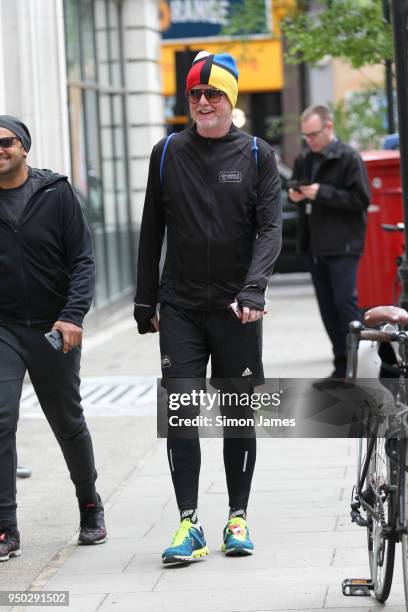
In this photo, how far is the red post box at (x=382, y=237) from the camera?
12109mm

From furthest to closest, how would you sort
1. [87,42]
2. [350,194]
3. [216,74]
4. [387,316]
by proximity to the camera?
[87,42] → [350,194] → [216,74] → [387,316]

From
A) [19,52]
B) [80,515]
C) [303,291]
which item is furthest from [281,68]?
Result: [80,515]

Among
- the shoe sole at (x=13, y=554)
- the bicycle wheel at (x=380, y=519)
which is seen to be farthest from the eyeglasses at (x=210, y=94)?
the shoe sole at (x=13, y=554)

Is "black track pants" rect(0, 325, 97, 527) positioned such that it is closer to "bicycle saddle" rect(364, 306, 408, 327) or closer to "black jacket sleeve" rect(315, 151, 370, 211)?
"bicycle saddle" rect(364, 306, 408, 327)

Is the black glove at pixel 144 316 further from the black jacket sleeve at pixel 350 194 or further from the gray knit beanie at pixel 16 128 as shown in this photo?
the black jacket sleeve at pixel 350 194

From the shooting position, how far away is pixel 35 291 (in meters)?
6.29

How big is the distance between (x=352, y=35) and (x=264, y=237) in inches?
328

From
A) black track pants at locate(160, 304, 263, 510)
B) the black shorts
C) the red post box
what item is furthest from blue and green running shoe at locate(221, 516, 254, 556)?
the red post box

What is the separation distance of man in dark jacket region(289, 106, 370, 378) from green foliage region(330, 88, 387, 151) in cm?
974

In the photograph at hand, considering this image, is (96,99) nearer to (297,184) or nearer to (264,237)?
(297,184)

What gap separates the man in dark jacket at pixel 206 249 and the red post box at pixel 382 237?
599cm

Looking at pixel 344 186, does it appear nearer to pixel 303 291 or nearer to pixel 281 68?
pixel 303 291

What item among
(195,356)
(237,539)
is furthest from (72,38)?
(237,539)

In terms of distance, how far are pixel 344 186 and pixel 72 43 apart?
6.18m
